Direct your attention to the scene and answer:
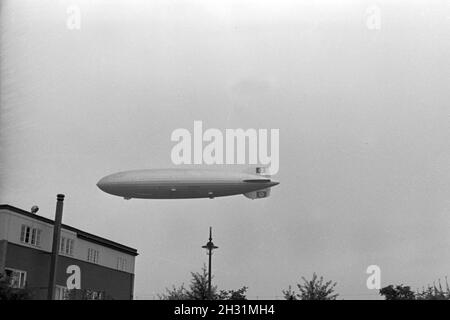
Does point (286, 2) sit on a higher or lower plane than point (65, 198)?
higher

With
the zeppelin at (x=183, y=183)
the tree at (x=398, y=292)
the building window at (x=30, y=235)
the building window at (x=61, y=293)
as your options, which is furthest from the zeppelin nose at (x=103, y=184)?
the tree at (x=398, y=292)

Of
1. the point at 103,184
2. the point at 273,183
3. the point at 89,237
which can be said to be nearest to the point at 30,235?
the point at 89,237

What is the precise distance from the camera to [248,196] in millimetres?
5426

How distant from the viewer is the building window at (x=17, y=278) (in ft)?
17.0

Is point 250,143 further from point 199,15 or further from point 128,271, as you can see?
point 128,271

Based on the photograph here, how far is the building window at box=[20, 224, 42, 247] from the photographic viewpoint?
5110 millimetres

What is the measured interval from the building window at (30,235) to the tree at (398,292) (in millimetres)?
3202

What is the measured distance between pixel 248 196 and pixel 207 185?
0.44m

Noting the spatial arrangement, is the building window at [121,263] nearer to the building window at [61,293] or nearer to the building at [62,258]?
the building at [62,258]

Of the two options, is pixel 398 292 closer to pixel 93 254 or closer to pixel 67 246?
pixel 93 254

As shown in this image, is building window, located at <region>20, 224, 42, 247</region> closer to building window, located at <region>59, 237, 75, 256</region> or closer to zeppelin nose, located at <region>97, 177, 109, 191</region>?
building window, located at <region>59, 237, 75, 256</region>

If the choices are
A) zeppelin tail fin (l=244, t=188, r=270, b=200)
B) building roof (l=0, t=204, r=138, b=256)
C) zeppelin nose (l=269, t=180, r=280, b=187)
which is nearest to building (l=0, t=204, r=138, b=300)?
building roof (l=0, t=204, r=138, b=256)

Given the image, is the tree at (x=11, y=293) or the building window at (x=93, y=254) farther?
the building window at (x=93, y=254)
